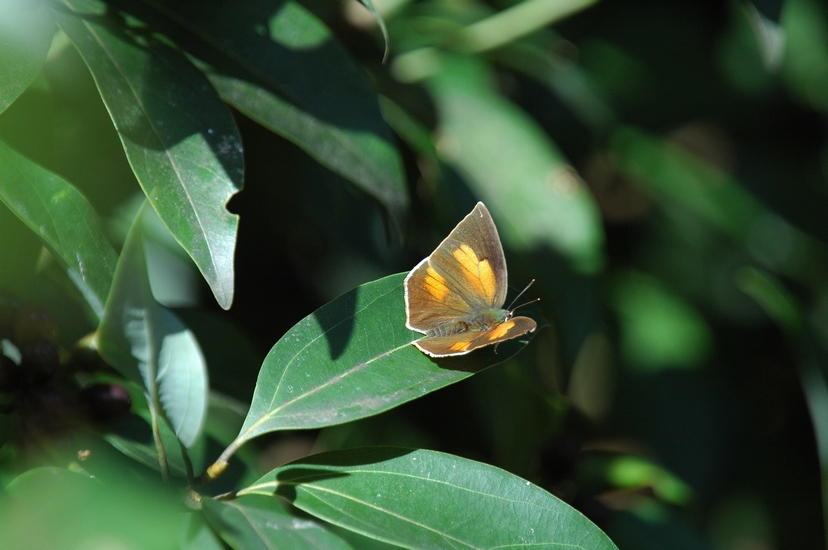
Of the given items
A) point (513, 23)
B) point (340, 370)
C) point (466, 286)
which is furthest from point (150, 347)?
point (513, 23)

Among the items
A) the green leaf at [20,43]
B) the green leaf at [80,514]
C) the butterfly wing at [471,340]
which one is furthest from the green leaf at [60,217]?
the butterfly wing at [471,340]

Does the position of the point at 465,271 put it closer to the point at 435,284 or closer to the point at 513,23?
the point at 435,284

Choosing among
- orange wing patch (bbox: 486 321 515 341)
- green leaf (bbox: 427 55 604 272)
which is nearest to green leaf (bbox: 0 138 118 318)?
orange wing patch (bbox: 486 321 515 341)

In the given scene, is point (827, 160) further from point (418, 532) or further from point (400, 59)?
point (418, 532)

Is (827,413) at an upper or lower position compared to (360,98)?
lower

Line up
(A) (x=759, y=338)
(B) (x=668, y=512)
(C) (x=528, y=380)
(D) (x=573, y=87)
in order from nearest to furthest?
(C) (x=528, y=380)
(B) (x=668, y=512)
(D) (x=573, y=87)
(A) (x=759, y=338)

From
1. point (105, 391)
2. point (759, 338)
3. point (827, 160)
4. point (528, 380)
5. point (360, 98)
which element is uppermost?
point (360, 98)

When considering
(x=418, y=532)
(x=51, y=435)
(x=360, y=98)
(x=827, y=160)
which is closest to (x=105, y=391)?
(x=51, y=435)
